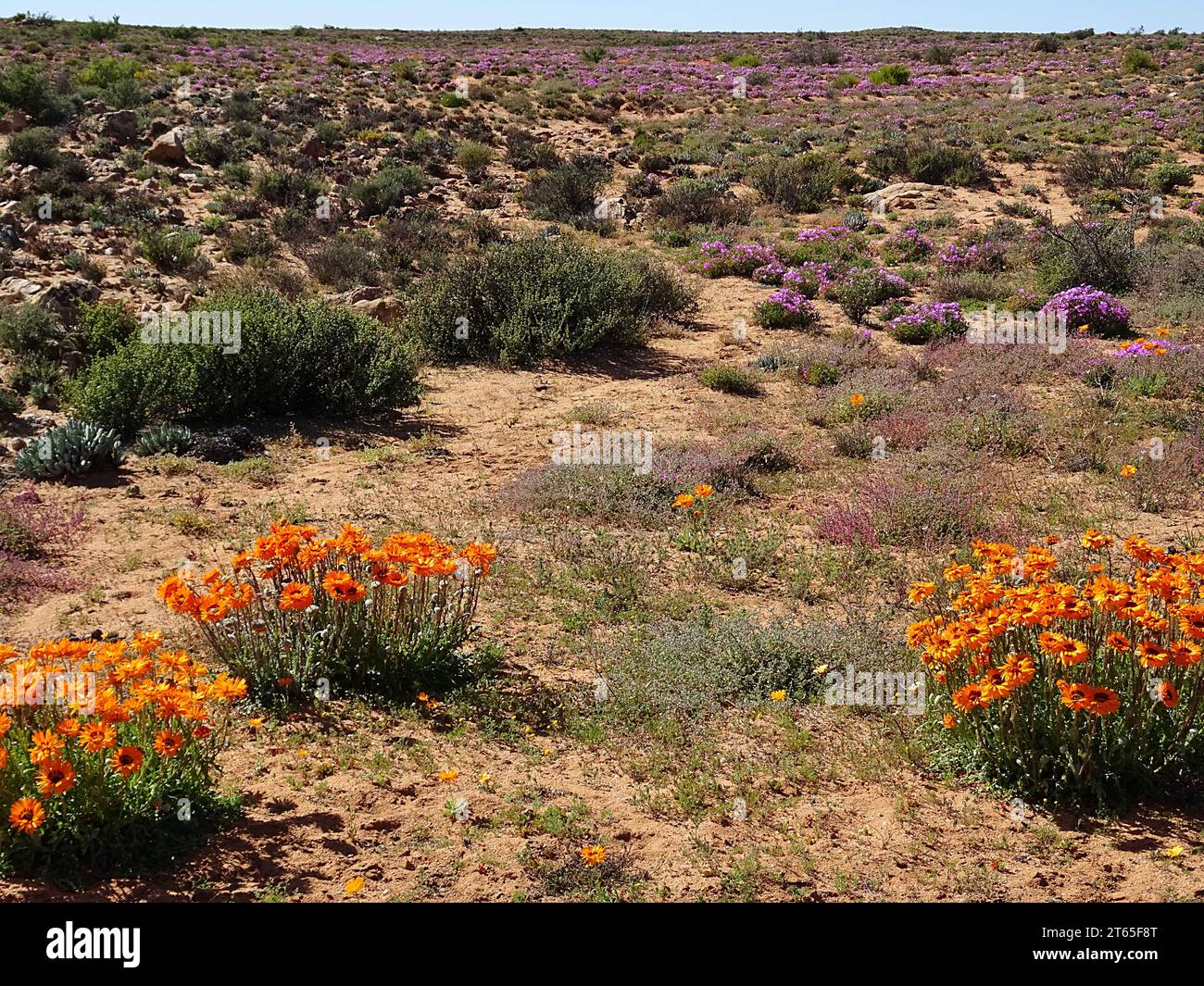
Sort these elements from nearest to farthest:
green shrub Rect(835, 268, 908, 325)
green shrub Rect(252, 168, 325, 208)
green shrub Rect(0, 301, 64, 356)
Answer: green shrub Rect(0, 301, 64, 356), green shrub Rect(835, 268, 908, 325), green shrub Rect(252, 168, 325, 208)

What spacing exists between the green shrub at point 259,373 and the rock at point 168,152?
1209cm

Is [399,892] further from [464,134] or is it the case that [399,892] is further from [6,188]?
[464,134]

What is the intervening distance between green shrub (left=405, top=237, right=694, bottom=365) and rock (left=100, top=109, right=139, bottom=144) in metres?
12.4

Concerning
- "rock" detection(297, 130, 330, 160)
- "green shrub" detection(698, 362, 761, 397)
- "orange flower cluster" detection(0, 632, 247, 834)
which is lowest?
"orange flower cluster" detection(0, 632, 247, 834)

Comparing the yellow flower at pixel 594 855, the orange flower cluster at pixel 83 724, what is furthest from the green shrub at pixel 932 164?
the orange flower cluster at pixel 83 724

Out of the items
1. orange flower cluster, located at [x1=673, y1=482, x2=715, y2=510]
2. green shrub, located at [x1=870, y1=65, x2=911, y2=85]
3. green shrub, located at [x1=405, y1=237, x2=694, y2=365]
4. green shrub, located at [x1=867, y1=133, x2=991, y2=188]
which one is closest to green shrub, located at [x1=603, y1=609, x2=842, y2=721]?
orange flower cluster, located at [x1=673, y1=482, x2=715, y2=510]

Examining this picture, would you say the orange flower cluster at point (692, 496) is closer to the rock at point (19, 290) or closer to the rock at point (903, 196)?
the rock at point (19, 290)

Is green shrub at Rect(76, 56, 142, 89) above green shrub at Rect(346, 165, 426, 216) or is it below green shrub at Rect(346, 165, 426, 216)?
above

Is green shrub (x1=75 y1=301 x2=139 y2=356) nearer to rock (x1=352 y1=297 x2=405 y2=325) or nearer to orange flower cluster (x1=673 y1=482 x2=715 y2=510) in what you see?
rock (x1=352 y1=297 x2=405 y2=325)

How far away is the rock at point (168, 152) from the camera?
20516 millimetres

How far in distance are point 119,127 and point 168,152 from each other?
1674 millimetres

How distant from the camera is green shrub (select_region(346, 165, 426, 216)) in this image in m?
19.4

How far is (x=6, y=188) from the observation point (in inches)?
671

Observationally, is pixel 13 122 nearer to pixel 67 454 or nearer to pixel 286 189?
pixel 286 189
